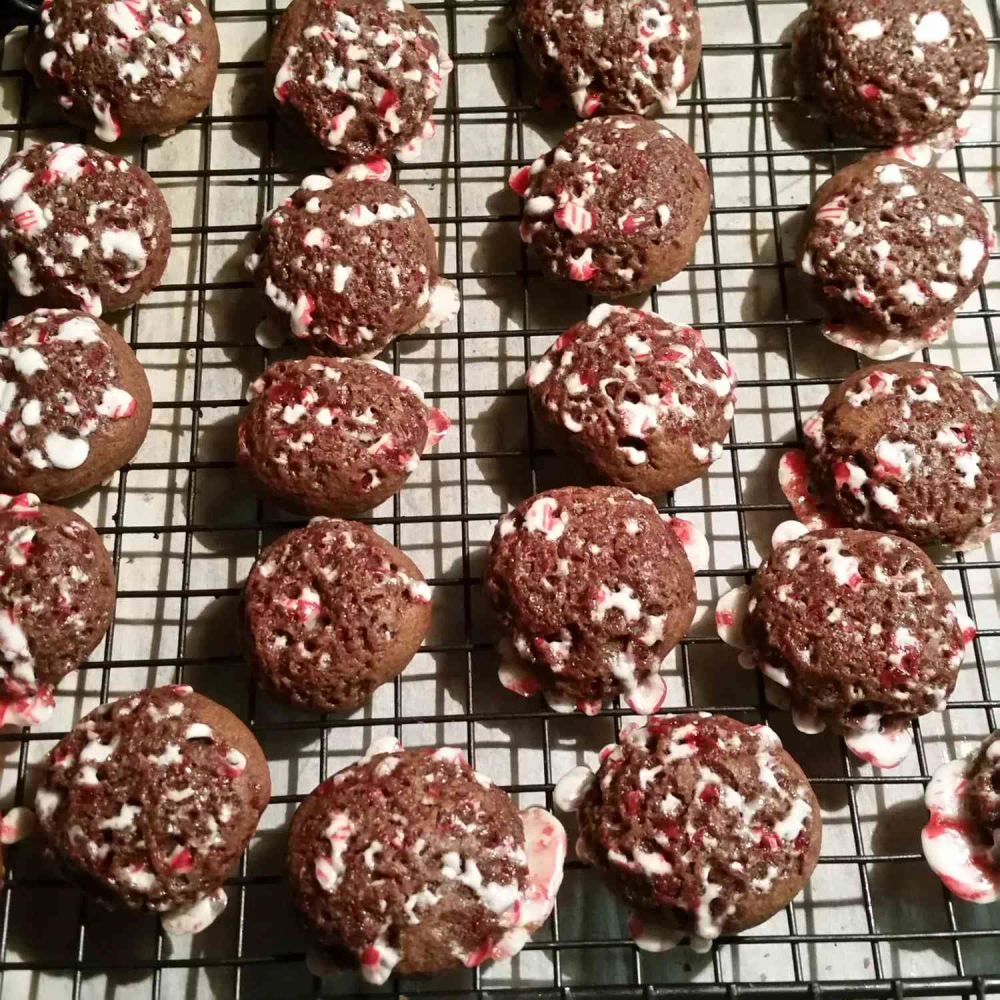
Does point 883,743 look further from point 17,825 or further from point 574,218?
point 17,825

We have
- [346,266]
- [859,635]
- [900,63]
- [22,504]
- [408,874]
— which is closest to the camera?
[408,874]

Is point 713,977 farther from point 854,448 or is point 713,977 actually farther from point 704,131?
point 704,131

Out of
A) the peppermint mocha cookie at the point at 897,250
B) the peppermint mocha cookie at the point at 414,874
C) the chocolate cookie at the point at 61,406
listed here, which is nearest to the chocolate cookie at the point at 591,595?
the peppermint mocha cookie at the point at 414,874

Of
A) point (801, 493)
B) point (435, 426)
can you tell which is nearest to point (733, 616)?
point (801, 493)

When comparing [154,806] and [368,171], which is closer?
[154,806]

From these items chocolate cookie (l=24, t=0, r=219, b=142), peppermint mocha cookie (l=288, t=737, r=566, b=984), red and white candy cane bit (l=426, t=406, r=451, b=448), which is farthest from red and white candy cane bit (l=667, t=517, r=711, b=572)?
chocolate cookie (l=24, t=0, r=219, b=142)

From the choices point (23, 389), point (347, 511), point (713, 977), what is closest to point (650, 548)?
point (347, 511)

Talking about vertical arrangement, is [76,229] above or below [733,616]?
above
